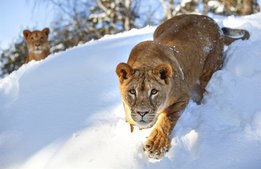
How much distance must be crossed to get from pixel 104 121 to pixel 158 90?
1369 millimetres

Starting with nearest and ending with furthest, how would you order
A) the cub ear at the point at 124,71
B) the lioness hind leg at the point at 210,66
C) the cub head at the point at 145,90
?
the cub head at the point at 145,90
the cub ear at the point at 124,71
the lioness hind leg at the point at 210,66

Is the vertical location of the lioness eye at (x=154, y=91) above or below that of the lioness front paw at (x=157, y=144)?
above

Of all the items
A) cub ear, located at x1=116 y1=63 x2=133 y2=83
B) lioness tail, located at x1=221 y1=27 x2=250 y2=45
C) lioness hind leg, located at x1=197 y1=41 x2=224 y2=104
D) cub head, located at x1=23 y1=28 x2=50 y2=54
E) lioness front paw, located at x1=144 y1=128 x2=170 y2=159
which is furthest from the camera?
cub head, located at x1=23 y1=28 x2=50 y2=54

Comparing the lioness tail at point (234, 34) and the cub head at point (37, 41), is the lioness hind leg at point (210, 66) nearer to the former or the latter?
the lioness tail at point (234, 34)

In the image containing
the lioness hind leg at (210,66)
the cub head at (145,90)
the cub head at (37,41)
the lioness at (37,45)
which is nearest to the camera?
the cub head at (145,90)

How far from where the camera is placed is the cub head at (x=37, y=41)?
12.3m

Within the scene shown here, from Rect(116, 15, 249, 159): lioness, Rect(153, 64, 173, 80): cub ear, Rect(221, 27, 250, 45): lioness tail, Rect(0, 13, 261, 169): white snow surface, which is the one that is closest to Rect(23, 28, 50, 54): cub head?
Rect(0, 13, 261, 169): white snow surface

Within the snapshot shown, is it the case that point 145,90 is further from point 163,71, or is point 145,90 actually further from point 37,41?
point 37,41

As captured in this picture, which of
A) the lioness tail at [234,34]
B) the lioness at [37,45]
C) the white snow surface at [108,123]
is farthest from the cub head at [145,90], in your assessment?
the lioness at [37,45]

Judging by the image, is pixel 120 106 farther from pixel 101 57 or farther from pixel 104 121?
pixel 101 57

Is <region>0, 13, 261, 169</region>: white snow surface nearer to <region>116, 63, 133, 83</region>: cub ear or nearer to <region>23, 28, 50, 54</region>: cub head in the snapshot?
<region>116, 63, 133, 83</region>: cub ear

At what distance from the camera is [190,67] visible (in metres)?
6.04

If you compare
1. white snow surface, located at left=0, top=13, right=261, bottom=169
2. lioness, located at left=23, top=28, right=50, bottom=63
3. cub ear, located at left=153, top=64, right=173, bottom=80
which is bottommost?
lioness, located at left=23, top=28, right=50, bottom=63

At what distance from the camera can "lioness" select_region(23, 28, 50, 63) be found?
12.2 metres
